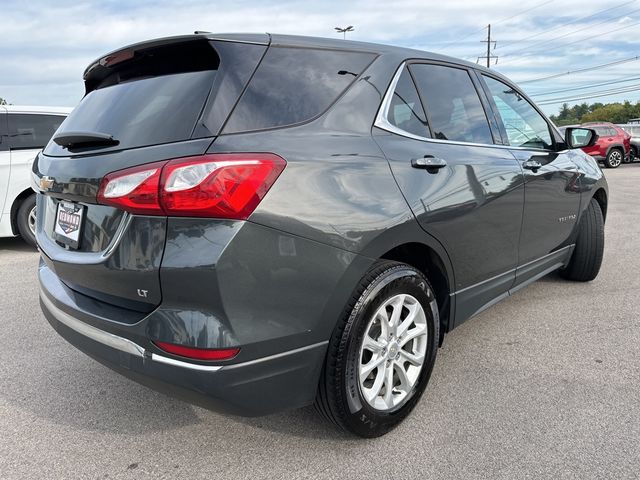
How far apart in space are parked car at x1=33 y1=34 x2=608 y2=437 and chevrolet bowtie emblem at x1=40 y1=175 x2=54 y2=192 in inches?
0.7

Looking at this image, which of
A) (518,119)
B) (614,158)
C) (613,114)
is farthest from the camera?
(613,114)

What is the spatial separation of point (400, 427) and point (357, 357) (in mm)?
541

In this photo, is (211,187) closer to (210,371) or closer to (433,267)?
(210,371)

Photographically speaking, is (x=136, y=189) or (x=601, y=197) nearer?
(x=136, y=189)

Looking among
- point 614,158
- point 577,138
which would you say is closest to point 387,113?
point 577,138

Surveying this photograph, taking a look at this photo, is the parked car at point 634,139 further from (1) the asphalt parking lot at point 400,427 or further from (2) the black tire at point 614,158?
(1) the asphalt parking lot at point 400,427

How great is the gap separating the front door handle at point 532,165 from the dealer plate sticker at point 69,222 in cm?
255

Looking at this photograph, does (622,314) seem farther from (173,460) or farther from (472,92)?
(173,460)

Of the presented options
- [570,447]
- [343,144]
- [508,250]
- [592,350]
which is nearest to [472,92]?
[508,250]

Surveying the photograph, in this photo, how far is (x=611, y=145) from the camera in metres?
18.7

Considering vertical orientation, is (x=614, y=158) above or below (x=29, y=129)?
below

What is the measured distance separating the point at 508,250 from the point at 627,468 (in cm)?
134

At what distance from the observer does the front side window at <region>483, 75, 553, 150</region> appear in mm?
3289

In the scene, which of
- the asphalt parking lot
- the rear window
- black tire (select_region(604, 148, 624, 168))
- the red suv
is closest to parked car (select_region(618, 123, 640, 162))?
the red suv
